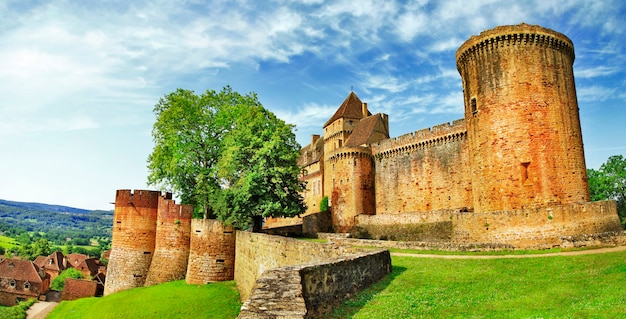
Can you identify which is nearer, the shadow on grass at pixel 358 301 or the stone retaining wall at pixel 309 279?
the stone retaining wall at pixel 309 279

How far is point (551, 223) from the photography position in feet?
68.9

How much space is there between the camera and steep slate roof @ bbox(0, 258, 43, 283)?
54.6m

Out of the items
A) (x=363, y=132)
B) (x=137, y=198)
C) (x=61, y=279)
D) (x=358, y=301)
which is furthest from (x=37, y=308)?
(x=358, y=301)

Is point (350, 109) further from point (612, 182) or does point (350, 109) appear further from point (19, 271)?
point (19, 271)

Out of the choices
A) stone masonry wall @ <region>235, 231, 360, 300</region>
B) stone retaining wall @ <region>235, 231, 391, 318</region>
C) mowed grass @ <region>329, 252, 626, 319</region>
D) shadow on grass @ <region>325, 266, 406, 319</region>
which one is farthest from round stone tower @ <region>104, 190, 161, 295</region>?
shadow on grass @ <region>325, 266, 406, 319</region>

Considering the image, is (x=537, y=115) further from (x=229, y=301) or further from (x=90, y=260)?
(x=90, y=260)

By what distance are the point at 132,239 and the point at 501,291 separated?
79.1ft

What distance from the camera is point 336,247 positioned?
39.8 feet

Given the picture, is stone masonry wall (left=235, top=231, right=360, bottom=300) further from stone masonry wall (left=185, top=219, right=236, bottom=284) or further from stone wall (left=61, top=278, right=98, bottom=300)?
stone wall (left=61, top=278, right=98, bottom=300)

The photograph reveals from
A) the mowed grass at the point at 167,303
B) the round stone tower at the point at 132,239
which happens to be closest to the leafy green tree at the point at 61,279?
the mowed grass at the point at 167,303

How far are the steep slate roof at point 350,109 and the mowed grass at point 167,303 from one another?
92.8ft

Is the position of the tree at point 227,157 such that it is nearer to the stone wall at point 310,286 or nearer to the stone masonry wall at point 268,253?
the stone masonry wall at point 268,253

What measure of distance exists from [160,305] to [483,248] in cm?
1537

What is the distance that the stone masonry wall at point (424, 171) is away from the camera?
33031 mm
